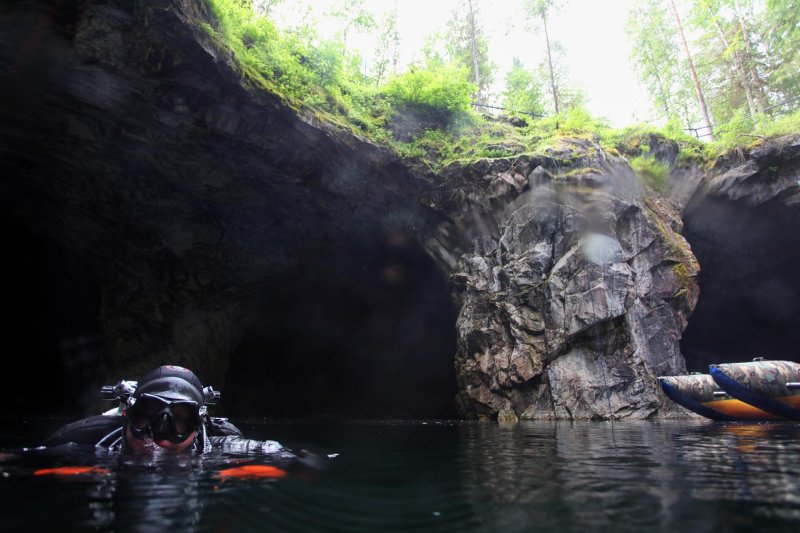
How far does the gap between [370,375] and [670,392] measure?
12706mm

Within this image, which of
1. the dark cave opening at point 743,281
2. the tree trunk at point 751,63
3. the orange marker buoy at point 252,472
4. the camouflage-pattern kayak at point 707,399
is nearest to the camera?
the orange marker buoy at point 252,472

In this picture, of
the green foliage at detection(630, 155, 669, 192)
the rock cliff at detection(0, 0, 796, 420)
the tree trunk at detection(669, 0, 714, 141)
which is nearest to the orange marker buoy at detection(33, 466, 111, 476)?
the rock cliff at detection(0, 0, 796, 420)

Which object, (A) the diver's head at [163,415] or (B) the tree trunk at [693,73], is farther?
(B) the tree trunk at [693,73]

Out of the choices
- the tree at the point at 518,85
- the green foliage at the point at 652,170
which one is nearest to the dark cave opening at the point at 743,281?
the green foliage at the point at 652,170

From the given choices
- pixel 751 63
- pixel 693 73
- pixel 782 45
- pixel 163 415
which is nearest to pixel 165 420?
pixel 163 415

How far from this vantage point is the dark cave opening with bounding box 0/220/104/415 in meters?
17.2

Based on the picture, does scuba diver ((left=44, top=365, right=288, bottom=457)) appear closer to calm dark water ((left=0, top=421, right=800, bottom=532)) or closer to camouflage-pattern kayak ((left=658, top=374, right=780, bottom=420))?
calm dark water ((left=0, top=421, right=800, bottom=532))

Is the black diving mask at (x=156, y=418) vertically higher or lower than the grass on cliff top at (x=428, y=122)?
lower

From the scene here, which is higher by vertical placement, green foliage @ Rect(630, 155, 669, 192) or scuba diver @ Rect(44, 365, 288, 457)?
green foliage @ Rect(630, 155, 669, 192)

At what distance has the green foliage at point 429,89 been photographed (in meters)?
13.7

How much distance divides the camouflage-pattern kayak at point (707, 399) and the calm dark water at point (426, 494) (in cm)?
564

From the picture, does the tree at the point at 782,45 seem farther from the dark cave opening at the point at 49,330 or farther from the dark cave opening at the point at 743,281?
the dark cave opening at the point at 49,330

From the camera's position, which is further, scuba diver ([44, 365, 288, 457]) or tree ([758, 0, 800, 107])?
tree ([758, 0, 800, 107])

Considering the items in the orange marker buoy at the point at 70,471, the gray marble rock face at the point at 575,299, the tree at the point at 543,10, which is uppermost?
the tree at the point at 543,10
